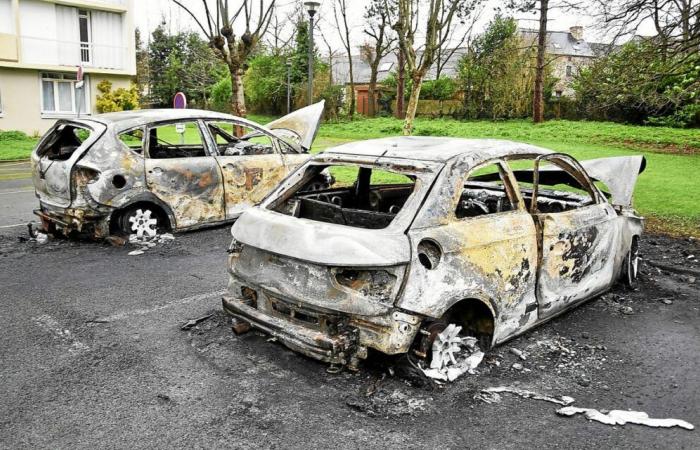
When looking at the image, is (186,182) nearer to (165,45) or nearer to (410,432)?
(410,432)

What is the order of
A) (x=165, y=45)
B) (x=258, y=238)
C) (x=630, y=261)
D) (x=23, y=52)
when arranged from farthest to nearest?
(x=165, y=45)
(x=23, y=52)
(x=630, y=261)
(x=258, y=238)

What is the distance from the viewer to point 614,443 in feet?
10.8

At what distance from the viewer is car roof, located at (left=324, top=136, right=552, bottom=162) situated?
4.33 meters

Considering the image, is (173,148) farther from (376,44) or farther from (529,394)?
(376,44)

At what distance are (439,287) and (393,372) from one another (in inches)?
26.4

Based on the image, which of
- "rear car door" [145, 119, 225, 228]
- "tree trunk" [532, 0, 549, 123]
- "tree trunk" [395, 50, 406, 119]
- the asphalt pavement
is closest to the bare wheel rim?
"rear car door" [145, 119, 225, 228]

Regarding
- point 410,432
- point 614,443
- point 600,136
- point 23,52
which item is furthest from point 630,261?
point 23,52

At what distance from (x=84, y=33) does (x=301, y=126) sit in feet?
75.4

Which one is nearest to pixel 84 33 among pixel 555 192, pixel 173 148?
pixel 173 148

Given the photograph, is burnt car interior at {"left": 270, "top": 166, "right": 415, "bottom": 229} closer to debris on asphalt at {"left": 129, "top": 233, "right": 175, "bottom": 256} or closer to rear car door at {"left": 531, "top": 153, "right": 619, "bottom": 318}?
rear car door at {"left": 531, "top": 153, "right": 619, "bottom": 318}

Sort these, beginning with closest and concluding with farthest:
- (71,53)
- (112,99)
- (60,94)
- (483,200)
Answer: (483,200), (71,53), (60,94), (112,99)

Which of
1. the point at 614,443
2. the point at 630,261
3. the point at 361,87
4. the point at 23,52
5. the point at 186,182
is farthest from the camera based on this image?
the point at 361,87

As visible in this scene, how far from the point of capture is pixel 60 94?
2741 cm

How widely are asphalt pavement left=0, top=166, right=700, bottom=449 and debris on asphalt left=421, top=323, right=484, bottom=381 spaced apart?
79 mm
